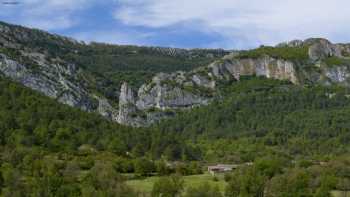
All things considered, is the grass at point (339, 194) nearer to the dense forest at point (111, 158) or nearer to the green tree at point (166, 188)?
the dense forest at point (111, 158)

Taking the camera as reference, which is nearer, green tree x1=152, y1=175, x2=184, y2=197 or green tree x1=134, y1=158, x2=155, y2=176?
green tree x1=152, y1=175, x2=184, y2=197

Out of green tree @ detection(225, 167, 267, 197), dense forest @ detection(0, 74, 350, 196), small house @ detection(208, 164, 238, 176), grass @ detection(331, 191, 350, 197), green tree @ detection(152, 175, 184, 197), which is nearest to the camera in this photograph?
green tree @ detection(152, 175, 184, 197)

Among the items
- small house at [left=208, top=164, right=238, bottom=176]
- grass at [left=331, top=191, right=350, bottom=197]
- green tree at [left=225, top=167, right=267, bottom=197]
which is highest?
green tree at [left=225, top=167, right=267, bottom=197]

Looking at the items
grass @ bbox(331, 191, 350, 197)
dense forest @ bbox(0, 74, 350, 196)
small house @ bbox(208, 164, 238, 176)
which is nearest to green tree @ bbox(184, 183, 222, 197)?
dense forest @ bbox(0, 74, 350, 196)

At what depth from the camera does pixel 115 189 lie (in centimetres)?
8038

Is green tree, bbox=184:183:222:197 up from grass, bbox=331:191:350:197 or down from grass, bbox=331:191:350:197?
up

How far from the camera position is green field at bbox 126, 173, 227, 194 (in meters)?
91.4

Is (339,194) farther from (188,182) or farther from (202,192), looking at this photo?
(202,192)

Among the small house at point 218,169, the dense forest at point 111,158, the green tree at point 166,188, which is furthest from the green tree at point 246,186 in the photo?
the small house at point 218,169

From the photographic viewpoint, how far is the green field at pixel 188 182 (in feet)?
300

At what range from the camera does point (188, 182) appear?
325 ft

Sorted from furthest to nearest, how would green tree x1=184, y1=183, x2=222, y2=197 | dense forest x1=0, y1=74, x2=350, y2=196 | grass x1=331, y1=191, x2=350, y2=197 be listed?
grass x1=331, y1=191, x2=350, y2=197
dense forest x1=0, y1=74, x2=350, y2=196
green tree x1=184, y1=183, x2=222, y2=197

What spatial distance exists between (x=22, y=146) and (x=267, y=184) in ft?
150

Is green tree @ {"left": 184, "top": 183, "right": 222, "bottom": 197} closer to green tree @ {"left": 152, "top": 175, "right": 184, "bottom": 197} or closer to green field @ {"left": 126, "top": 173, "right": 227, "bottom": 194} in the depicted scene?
green tree @ {"left": 152, "top": 175, "right": 184, "bottom": 197}
